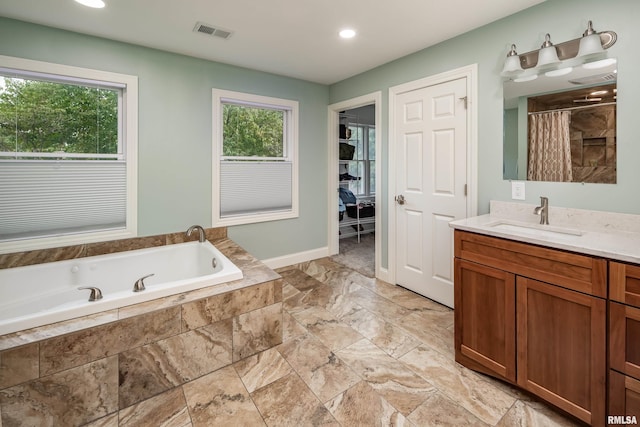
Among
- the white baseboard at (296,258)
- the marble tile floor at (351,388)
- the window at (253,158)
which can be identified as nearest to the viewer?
the marble tile floor at (351,388)

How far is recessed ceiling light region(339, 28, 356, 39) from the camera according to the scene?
248 cm

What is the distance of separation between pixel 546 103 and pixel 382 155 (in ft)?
5.02

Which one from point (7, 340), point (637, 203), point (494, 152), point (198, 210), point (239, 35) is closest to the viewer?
point (7, 340)

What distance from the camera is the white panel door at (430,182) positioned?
2.60 m

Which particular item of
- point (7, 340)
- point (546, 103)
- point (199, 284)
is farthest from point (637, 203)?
point (7, 340)

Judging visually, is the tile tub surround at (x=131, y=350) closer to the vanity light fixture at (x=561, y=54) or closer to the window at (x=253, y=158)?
the window at (x=253, y=158)

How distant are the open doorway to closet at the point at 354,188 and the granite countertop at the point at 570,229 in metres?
1.46

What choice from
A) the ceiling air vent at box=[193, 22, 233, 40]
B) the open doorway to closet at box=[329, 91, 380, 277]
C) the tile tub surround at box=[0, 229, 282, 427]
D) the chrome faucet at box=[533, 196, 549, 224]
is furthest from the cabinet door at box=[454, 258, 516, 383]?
the ceiling air vent at box=[193, 22, 233, 40]

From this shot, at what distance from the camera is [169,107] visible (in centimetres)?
295

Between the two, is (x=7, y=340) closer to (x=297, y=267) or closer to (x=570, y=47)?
(x=297, y=267)

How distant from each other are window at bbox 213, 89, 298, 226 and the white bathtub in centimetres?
63

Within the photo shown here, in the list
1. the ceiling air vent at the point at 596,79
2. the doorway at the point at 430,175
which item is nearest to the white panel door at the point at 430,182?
the doorway at the point at 430,175

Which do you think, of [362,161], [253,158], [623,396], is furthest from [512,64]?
[362,161]

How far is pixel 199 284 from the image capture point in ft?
6.47
